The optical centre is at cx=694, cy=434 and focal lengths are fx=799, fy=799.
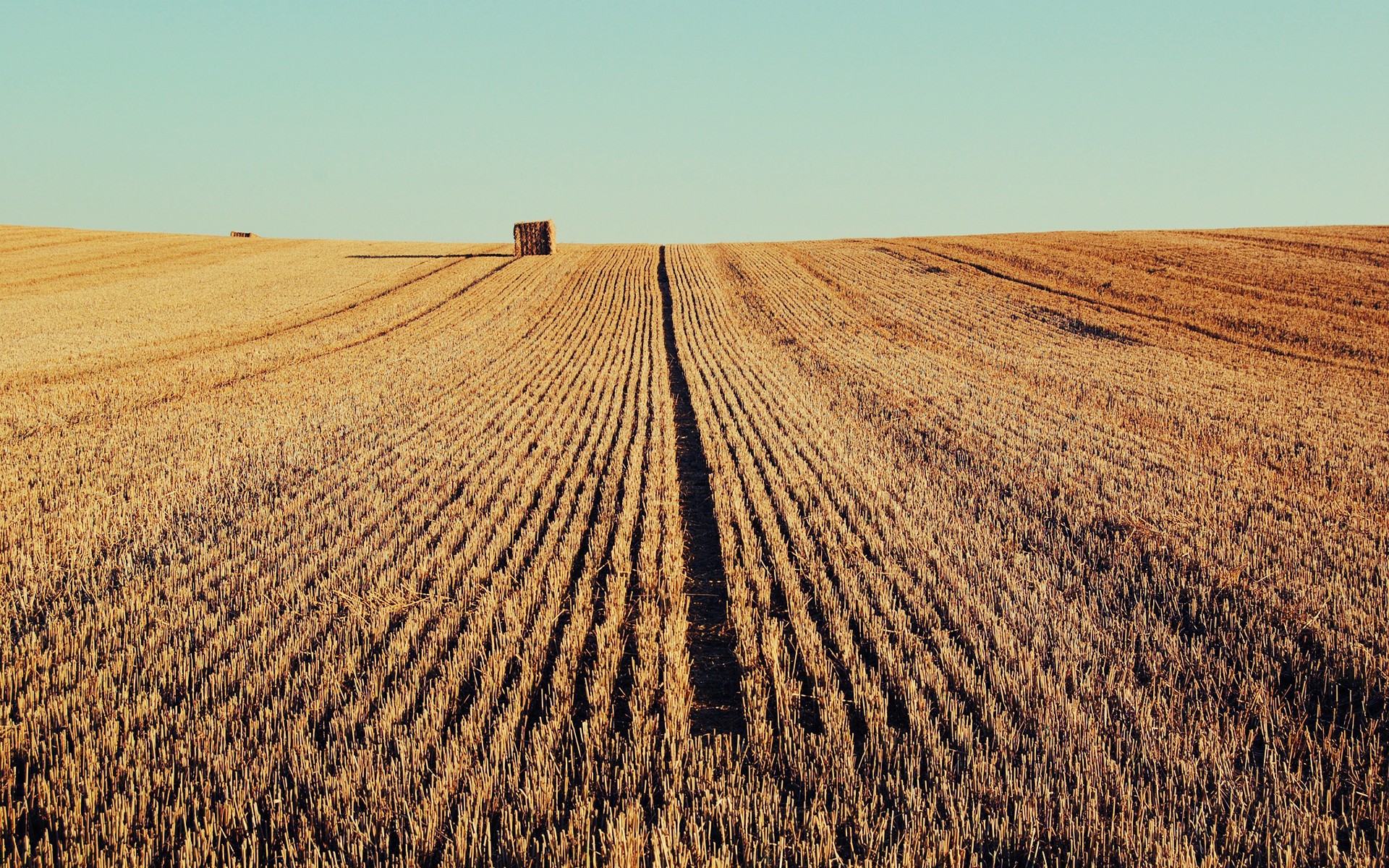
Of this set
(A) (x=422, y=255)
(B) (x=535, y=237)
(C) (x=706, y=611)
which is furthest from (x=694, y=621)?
(A) (x=422, y=255)

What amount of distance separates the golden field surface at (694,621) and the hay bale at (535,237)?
88.2ft

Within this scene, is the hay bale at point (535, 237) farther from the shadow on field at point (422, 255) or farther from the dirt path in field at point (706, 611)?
the dirt path in field at point (706, 611)

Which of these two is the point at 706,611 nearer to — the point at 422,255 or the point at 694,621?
the point at 694,621

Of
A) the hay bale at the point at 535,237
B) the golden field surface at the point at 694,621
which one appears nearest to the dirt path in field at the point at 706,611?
the golden field surface at the point at 694,621

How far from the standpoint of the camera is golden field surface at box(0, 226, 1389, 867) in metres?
3.29

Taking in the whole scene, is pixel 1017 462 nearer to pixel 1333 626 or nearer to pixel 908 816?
pixel 1333 626

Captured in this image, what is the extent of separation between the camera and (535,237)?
40.7 m

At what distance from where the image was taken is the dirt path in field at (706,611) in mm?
4363

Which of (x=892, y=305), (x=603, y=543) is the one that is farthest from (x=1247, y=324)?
(x=603, y=543)

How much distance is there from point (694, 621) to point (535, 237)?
124 ft

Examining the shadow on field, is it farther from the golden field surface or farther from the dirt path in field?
the dirt path in field

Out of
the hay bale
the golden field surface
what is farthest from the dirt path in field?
the hay bale

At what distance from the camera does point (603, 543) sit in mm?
6824

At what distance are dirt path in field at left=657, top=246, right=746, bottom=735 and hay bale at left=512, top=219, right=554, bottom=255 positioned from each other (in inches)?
1250
